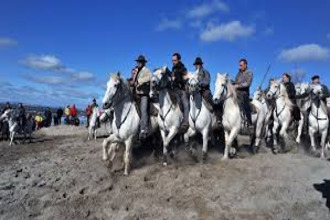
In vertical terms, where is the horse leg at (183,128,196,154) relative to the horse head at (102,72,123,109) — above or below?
below

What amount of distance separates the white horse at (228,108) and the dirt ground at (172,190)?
825 mm

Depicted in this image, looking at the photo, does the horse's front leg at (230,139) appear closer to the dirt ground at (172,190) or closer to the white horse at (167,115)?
the dirt ground at (172,190)

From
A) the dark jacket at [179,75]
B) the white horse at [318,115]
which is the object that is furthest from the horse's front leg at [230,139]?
the white horse at [318,115]

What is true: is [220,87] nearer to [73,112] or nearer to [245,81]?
[245,81]

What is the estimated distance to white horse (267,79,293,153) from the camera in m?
16.7

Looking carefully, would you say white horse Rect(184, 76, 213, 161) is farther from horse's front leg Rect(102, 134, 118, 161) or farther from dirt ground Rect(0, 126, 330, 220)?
horse's front leg Rect(102, 134, 118, 161)

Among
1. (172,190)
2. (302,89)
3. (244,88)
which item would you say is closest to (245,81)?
(244,88)

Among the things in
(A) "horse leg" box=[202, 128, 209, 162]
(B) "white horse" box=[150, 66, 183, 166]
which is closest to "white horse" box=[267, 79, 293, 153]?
(A) "horse leg" box=[202, 128, 209, 162]

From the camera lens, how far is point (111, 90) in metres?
12.1

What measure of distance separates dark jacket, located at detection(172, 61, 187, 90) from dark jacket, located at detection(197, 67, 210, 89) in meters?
0.53

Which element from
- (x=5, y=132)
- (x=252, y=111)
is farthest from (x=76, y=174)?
(x=5, y=132)

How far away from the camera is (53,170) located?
1327 cm

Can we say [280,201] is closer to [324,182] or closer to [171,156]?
[324,182]

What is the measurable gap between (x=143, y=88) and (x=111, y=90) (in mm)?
1422
